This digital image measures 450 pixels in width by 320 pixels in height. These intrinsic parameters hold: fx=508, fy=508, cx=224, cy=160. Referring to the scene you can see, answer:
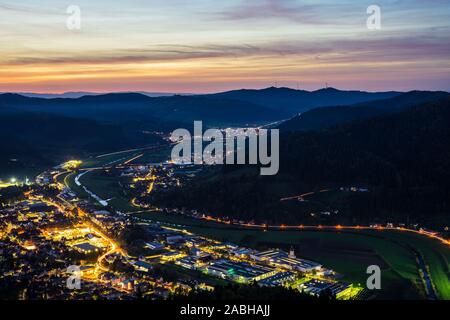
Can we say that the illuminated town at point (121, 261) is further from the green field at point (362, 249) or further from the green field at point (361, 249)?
the green field at point (362, 249)

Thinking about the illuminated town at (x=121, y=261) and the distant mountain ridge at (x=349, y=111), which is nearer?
the illuminated town at (x=121, y=261)

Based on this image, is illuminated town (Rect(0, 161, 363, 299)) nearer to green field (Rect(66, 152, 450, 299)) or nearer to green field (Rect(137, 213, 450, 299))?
green field (Rect(66, 152, 450, 299))

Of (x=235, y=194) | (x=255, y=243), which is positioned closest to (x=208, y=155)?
(x=235, y=194)

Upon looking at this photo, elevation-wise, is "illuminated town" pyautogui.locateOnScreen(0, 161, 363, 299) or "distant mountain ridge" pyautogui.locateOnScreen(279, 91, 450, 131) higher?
"distant mountain ridge" pyautogui.locateOnScreen(279, 91, 450, 131)

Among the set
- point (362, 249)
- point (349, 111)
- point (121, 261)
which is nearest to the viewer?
point (121, 261)

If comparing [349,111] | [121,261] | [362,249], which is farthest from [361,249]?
[349,111]

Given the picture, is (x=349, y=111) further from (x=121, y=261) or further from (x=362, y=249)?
(x=121, y=261)

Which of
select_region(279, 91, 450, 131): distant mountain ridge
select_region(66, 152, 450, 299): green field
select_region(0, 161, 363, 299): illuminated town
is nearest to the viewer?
select_region(0, 161, 363, 299): illuminated town

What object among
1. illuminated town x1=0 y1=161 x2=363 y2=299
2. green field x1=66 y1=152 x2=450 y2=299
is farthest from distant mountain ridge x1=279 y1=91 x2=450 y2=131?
illuminated town x1=0 y1=161 x2=363 y2=299

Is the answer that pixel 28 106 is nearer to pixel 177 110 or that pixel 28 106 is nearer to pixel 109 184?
pixel 177 110

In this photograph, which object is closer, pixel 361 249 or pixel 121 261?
pixel 121 261

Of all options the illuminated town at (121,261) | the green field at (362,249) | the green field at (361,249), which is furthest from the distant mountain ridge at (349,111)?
the illuminated town at (121,261)

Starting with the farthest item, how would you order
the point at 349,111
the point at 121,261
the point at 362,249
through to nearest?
the point at 349,111 < the point at 362,249 < the point at 121,261
